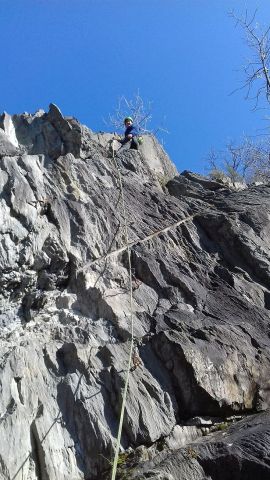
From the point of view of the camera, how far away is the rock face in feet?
19.5

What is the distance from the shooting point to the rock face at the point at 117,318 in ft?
19.5

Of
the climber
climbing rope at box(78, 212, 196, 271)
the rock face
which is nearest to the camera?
the rock face

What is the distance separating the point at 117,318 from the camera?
7.66 metres

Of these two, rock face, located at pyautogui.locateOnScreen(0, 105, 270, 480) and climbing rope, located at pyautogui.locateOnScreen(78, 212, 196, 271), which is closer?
rock face, located at pyautogui.locateOnScreen(0, 105, 270, 480)

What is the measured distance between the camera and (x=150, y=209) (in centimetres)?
1072

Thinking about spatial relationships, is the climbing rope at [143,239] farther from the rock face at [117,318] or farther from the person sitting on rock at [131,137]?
the person sitting on rock at [131,137]

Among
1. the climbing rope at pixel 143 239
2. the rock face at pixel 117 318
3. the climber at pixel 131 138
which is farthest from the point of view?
the climber at pixel 131 138

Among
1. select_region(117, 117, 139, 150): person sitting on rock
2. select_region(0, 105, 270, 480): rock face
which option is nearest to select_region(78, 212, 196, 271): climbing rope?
select_region(0, 105, 270, 480): rock face

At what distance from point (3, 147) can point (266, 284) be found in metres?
5.38

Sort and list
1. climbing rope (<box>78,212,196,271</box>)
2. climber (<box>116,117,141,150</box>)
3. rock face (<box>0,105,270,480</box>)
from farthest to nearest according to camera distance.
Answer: climber (<box>116,117,141,150</box>), climbing rope (<box>78,212,196,271</box>), rock face (<box>0,105,270,480</box>)

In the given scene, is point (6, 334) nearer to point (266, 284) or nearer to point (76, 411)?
point (76, 411)

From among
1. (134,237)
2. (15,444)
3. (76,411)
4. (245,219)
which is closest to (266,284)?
(245,219)

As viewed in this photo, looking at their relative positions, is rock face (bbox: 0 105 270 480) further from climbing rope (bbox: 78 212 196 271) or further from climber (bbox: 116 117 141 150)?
climber (bbox: 116 117 141 150)

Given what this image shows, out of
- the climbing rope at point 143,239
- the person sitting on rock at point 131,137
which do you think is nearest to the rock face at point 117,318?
the climbing rope at point 143,239
